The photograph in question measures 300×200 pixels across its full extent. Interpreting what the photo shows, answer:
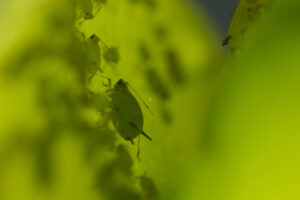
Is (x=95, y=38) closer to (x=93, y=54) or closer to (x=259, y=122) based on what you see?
(x=93, y=54)

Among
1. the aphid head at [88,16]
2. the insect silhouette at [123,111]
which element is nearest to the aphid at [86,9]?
the aphid head at [88,16]

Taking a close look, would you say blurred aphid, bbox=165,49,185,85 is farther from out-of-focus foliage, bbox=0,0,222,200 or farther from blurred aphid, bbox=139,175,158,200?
blurred aphid, bbox=139,175,158,200

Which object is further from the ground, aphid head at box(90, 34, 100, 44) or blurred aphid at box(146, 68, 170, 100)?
blurred aphid at box(146, 68, 170, 100)

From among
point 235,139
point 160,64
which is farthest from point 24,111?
point 235,139

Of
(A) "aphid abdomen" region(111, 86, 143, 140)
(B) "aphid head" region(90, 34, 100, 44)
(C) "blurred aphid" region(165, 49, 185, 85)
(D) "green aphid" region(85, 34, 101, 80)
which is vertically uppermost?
(C) "blurred aphid" region(165, 49, 185, 85)

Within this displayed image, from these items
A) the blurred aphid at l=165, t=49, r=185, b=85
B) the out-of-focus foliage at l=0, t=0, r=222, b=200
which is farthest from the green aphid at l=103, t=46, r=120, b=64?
the blurred aphid at l=165, t=49, r=185, b=85

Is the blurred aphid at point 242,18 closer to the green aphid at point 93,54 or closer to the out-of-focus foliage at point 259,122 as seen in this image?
the out-of-focus foliage at point 259,122
